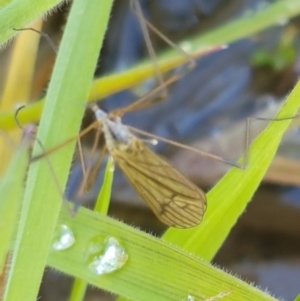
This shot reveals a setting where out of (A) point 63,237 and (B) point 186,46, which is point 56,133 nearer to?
(A) point 63,237

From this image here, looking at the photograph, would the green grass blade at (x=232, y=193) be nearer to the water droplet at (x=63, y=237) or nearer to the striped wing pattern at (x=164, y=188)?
the striped wing pattern at (x=164, y=188)

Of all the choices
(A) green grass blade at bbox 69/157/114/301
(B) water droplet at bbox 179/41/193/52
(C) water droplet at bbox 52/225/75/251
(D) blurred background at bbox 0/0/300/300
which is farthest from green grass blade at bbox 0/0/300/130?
(C) water droplet at bbox 52/225/75/251

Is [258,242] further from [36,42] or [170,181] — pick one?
[36,42]

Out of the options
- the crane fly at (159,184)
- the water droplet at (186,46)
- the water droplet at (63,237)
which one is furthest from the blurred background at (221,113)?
the water droplet at (63,237)

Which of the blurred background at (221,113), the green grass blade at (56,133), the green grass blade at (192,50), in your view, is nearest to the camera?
the green grass blade at (56,133)

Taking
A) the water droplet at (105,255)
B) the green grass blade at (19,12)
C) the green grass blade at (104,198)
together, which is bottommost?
the water droplet at (105,255)

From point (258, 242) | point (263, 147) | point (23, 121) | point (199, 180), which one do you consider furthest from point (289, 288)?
point (23, 121)
